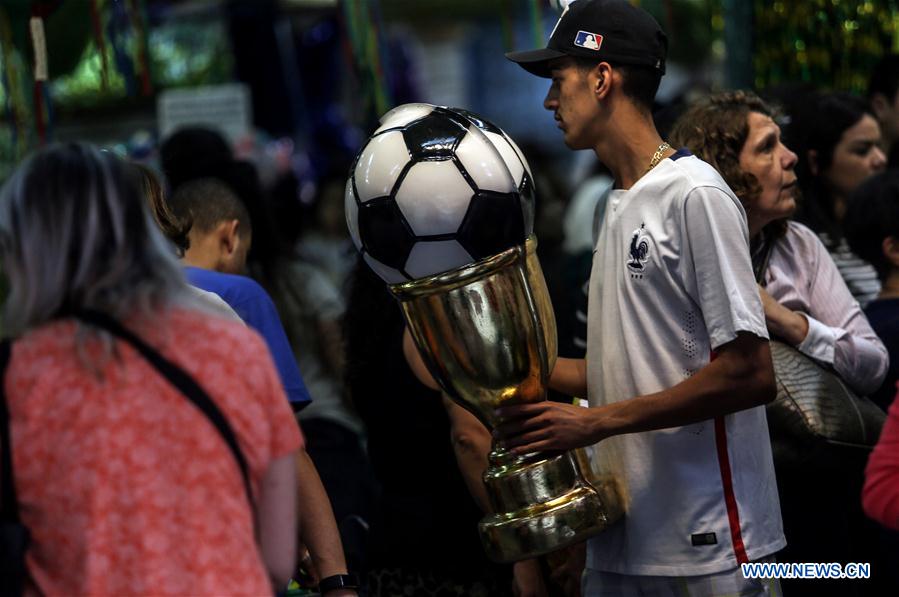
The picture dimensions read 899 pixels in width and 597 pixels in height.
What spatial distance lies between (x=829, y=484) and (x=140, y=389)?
2.28m

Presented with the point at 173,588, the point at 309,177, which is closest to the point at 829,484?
the point at 173,588

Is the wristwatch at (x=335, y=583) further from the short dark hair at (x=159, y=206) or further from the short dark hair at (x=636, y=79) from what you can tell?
the short dark hair at (x=636, y=79)

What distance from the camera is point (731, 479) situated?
3.04m

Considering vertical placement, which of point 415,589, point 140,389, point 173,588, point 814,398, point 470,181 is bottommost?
point 415,589

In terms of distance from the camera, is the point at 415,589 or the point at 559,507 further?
the point at 415,589

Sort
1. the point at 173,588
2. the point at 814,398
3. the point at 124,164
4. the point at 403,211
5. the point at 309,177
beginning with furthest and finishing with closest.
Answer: the point at 309,177 < the point at 814,398 < the point at 403,211 < the point at 124,164 < the point at 173,588

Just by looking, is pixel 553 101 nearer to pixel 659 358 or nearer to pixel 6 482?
pixel 659 358

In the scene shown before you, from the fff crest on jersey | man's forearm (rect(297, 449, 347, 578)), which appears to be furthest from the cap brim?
man's forearm (rect(297, 449, 347, 578))

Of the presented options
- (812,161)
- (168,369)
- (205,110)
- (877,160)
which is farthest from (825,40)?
(205,110)

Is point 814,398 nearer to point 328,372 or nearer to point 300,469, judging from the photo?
point 300,469

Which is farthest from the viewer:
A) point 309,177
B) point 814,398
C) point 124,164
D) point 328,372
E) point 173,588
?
point 309,177

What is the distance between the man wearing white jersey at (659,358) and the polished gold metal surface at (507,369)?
70 millimetres

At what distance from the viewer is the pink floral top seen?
2145mm

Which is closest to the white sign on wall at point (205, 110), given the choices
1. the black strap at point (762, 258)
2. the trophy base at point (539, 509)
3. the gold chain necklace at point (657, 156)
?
the black strap at point (762, 258)
